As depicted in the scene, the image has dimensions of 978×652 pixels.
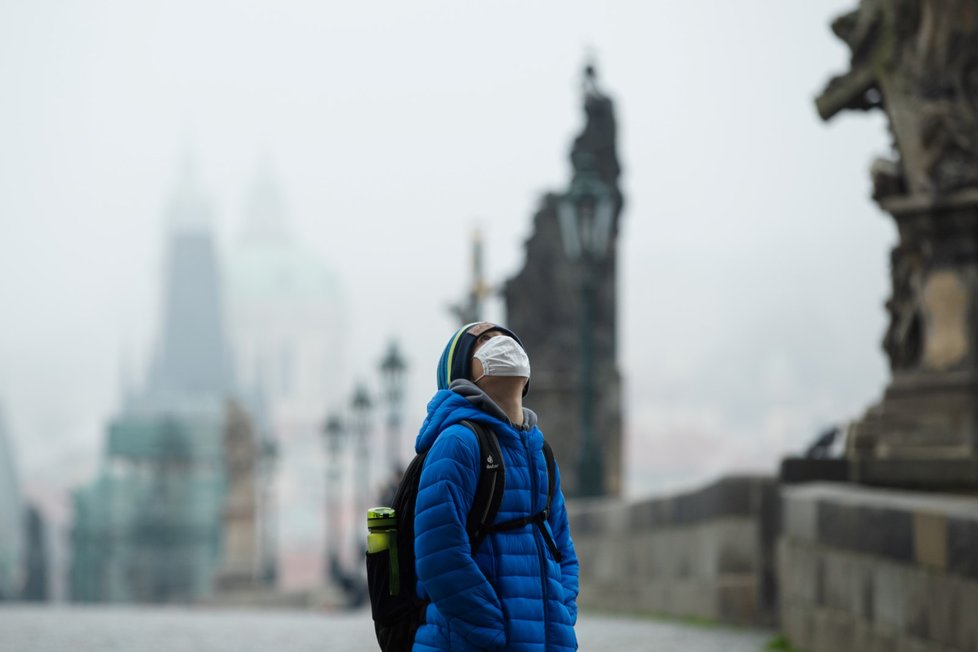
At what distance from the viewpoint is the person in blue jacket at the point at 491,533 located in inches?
175

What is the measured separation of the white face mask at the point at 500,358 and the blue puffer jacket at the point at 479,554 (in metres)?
0.07


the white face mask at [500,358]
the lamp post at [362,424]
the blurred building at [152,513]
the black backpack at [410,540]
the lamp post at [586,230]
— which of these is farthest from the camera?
the blurred building at [152,513]

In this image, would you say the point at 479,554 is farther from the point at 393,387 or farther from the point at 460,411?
the point at 393,387

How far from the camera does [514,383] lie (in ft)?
15.4

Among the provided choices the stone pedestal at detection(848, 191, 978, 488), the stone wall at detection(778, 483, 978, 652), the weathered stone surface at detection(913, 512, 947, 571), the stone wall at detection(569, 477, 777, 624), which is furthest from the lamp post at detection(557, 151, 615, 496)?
the weathered stone surface at detection(913, 512, 947, 571)

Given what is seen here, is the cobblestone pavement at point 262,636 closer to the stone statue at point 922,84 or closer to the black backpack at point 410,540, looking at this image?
the stone statue at point 922,84

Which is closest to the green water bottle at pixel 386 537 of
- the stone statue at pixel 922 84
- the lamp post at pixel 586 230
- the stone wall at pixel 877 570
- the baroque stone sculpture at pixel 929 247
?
A: the stone wall at pixel 877 570

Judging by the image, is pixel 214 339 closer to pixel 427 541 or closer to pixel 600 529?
pixel 600 529

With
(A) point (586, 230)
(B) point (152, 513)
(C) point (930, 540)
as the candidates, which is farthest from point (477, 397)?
(B) point (152, 513)

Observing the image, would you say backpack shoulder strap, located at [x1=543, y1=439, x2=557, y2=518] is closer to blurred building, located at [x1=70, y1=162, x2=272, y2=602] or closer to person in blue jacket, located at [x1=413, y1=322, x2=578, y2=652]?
person in blue jacket, located at [x1=413, y1=322, x2=578, y2=652]

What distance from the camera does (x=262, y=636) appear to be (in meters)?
13.8

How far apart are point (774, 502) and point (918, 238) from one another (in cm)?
289

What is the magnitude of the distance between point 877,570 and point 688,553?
5.71 metres

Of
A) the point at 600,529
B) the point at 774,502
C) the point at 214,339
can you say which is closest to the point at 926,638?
the point at 774,502
